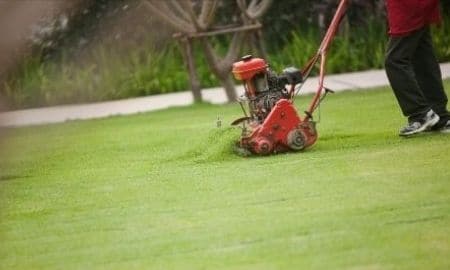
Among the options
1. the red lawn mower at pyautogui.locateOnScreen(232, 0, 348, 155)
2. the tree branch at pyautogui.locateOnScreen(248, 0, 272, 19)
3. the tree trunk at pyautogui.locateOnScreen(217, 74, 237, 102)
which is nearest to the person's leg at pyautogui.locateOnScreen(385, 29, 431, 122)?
the red lawn mower at pyautogui.locateOnScreen(232, 0, 348, 155)

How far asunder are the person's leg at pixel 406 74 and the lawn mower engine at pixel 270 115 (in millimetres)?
738

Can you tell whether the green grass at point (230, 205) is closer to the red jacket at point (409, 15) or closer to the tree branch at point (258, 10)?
the red jacket at point (409, 15)

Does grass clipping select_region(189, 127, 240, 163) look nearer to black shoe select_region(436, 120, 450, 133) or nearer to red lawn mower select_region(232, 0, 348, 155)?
red lawn mower select_region(232, 0, 348, 155)

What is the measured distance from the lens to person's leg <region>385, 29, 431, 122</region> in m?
6.64

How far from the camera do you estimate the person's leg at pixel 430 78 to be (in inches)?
271

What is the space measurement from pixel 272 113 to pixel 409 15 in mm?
1282

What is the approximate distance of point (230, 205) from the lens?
15.8ft

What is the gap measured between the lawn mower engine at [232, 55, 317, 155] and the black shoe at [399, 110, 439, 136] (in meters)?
0.80

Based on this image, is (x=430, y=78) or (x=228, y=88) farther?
(x=228, y=88)

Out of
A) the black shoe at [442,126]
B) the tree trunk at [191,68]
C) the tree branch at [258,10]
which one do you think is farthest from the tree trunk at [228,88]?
the black shoe at [442,126]

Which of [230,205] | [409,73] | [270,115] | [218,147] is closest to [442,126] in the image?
[409,73]

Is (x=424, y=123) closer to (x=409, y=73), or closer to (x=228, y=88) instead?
(x=409, y=73)

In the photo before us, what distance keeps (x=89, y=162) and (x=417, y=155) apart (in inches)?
106

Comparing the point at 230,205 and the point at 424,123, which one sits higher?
the point at 230,205
